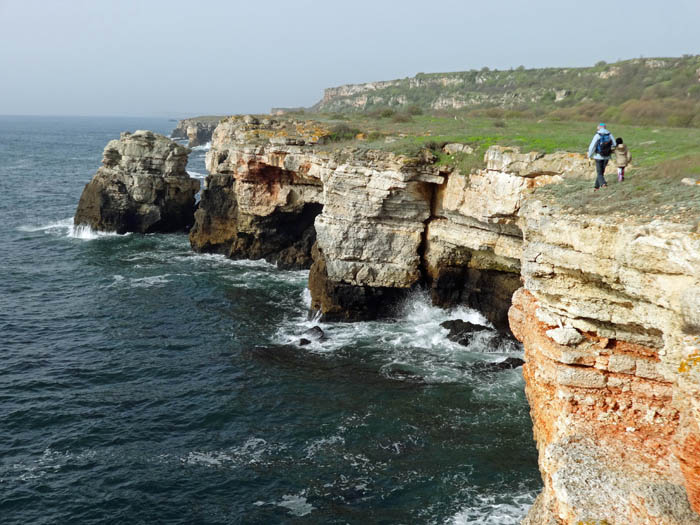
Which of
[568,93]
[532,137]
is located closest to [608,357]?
[532,137]

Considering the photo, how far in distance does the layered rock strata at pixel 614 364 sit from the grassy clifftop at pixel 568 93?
2905 centimetres

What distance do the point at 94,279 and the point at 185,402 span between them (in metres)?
19.4

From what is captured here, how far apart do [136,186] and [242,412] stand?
33.8 meters

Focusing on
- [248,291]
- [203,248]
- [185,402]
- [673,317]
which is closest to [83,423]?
[185,402]

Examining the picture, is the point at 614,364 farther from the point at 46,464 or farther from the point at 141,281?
the point at 141,281

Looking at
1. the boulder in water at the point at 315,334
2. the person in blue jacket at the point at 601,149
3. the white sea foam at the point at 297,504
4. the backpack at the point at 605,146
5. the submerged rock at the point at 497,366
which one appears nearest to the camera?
the person in blue jacket at the point at 601,149

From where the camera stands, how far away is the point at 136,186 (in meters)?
49.6

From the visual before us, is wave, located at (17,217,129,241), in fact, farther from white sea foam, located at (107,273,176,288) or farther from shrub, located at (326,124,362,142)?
shrub, located at (326,124,362,142)

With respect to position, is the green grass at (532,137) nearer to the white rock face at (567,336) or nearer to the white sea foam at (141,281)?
the white rock face at (567,336)

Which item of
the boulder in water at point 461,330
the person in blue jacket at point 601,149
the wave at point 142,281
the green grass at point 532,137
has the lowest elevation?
the boulder in water at point 461,330

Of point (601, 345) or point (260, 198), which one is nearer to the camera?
point (601, 345)

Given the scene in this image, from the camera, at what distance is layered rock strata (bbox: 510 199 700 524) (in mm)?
9039

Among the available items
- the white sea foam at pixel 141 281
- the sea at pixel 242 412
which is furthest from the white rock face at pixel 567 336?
the white sea foam at pixel 141 281

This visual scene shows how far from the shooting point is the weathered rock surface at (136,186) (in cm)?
4959
